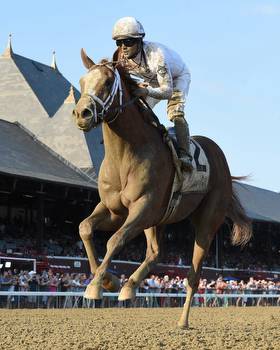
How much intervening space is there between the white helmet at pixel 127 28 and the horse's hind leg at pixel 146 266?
7.55 ft

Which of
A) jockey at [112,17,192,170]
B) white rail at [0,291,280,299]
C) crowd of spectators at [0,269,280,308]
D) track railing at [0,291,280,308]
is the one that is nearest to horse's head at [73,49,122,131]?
jockey at [112,17,192,170]

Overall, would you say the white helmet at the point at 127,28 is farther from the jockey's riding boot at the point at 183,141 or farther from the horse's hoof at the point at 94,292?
the horse's hoof at the point at 94,292

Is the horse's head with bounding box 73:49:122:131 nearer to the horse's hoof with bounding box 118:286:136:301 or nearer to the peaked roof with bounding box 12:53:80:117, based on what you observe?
the horse's hoof with bounding box 118:286:136:301

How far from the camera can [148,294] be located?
895 inches

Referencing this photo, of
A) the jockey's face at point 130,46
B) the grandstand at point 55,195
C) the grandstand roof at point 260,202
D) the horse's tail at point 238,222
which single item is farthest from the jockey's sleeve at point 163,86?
the grandstand roof at point 260,202

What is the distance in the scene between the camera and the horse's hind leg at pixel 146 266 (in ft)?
22.2

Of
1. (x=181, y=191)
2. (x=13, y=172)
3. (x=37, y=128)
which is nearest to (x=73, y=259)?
(x=13, y=172)

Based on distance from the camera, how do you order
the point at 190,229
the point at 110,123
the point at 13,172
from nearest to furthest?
A: the point at 110,123
the point at 13,172
the point at 190,229

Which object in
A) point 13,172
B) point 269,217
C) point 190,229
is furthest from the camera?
point 269,217

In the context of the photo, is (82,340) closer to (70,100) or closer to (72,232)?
(72,232)

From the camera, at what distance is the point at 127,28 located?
24.3ft

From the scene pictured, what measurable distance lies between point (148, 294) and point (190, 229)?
48.5 ft

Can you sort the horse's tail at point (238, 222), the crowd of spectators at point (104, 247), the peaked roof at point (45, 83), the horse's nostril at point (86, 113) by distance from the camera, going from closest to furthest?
the horse's nostril at point (86, 113), the horse's tail at point (238, 222), the crowd of spectators at point (104, 247), the peaked roof at point (45, 83)

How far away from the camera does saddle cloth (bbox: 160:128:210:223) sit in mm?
7672
